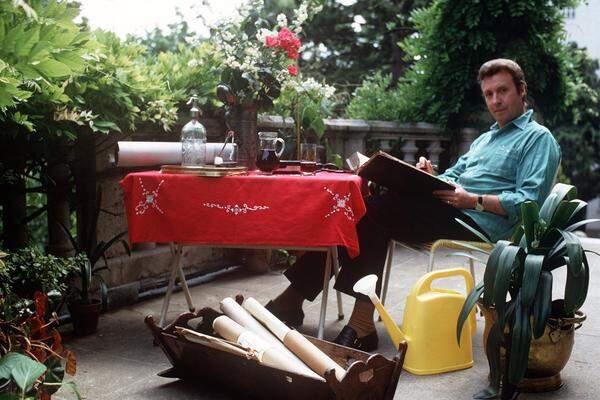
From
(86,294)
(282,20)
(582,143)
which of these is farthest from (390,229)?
(582,143)

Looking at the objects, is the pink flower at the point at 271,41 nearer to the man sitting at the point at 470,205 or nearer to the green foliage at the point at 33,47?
the man sitting at the point at 470,205

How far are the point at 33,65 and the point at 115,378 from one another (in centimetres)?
147

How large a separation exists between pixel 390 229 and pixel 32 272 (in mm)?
1634

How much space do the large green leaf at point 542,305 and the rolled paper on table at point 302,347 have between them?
684 millimetres

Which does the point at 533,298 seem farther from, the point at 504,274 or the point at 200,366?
the point at 200,366

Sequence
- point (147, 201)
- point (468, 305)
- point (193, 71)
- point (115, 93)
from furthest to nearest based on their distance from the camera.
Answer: point (193, 71), point (115, 93), point (147, 201), point (468, 305)

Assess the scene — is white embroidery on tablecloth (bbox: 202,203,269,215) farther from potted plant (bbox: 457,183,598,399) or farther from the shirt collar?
the shirt collar

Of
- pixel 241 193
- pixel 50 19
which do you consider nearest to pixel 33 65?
pixel 50 19

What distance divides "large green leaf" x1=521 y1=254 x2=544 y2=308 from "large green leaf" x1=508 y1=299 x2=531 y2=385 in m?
0.04

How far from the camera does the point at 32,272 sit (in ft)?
8.90

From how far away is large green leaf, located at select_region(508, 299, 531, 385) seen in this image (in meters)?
2.18

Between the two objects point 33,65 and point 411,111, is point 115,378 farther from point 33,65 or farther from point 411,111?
point 411,111

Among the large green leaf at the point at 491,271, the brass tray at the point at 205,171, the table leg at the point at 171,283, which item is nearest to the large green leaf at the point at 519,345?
the large green leaf at the point at 491,271


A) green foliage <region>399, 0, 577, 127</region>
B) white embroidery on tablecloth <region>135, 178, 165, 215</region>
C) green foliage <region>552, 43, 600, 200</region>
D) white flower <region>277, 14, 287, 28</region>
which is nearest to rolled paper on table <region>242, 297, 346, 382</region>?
white embroidery on tablecloth <region>135, 178, 165, 215</region>
